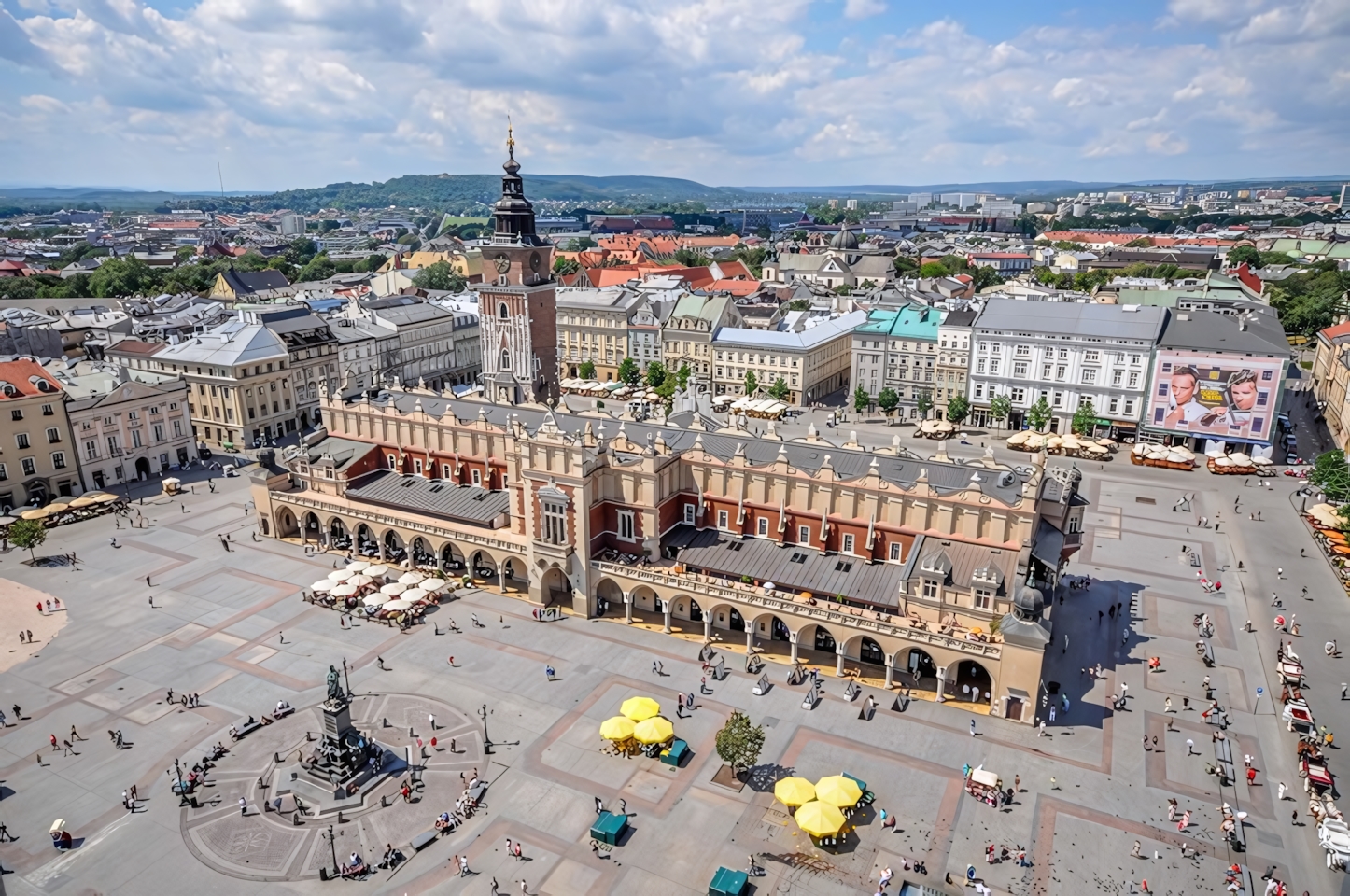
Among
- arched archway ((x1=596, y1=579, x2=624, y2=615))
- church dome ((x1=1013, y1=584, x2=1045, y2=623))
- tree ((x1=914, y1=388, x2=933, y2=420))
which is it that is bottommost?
arched archway ((x1=596, y1=579, x2=624, y2=615))

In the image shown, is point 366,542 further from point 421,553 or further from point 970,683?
point 970,683

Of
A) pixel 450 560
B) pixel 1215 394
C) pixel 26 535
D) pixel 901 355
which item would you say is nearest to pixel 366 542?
pixel 450 560

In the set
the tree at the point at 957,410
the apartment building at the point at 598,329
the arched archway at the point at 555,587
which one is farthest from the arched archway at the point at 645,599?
the apartment building at the point at 598,329

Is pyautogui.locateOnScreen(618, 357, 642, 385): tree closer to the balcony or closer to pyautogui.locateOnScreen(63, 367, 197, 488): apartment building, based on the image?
pyautogui.locateOnScreen(63, 367, 197, 488): apartment building

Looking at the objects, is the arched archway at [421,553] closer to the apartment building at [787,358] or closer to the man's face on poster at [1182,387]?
the apartment building at [787,358]

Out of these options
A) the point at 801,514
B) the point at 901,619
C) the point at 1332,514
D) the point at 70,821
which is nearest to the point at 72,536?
the point at 70,821

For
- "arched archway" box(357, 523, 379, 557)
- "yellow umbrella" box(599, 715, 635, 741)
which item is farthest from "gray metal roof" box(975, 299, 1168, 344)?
"yellow umbrella" box(599, 715, 635, 741)
